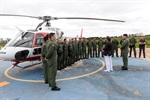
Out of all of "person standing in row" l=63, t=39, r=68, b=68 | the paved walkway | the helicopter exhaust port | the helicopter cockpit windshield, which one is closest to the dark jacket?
the paved walkway

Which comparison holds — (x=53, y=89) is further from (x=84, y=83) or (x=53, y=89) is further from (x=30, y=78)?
(x=30, y=78)

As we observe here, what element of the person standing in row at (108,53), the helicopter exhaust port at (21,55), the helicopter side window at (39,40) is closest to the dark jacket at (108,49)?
the person standing in row at (108,53)

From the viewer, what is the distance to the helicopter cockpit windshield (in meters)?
7.57

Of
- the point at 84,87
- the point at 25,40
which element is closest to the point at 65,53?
the point at 25,40

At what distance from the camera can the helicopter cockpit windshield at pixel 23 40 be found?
7.57 metres

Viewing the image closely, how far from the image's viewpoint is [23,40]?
25.5 feet

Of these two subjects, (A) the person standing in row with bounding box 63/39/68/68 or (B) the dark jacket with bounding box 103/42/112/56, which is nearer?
(B) the dark jacket with bounding box 103/42/112/56

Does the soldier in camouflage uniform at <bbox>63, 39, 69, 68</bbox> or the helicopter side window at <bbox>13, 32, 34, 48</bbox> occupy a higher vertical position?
the helicopter side window at <bbox>13, 32, 34, 48</bbox>

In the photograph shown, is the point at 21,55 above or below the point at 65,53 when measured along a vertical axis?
above

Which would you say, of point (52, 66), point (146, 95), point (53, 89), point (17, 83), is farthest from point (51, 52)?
point (146, 95)

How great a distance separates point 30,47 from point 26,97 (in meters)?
3.13

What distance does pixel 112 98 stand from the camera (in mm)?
4738

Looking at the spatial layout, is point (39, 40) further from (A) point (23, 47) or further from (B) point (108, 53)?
(B) point (108, 53)

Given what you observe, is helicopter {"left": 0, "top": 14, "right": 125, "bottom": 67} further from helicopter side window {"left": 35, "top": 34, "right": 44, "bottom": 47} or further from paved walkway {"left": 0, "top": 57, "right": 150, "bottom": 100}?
paved walkway {"left": 0, "top": 57, "right": 150, "bottom": 100}
